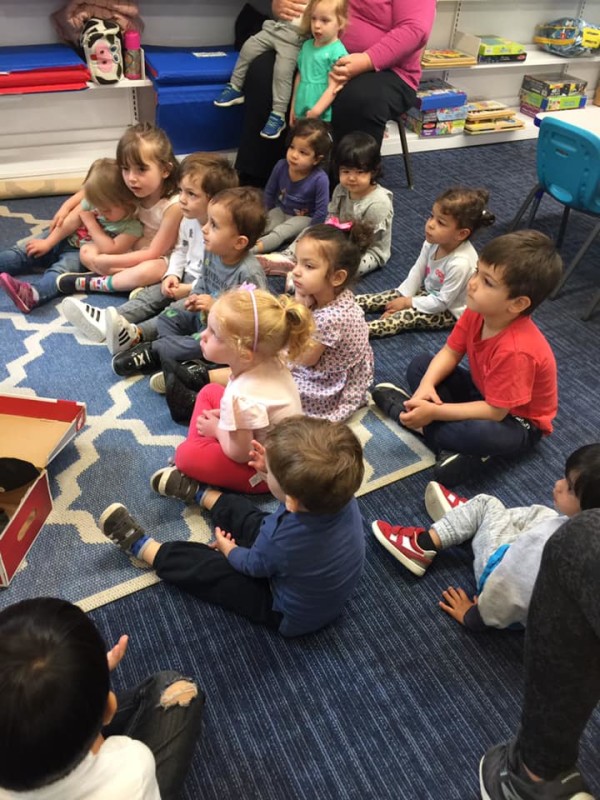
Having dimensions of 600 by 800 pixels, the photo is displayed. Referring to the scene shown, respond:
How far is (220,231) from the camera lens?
1990mm

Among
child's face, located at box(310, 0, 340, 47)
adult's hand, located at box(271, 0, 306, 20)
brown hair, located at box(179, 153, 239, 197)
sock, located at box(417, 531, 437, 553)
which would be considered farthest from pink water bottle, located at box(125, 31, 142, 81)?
sock, located at box(417, 531, 437, 553)

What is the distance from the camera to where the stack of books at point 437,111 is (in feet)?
12.2

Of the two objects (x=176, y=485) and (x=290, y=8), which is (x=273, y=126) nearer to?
(x=290, y=8)

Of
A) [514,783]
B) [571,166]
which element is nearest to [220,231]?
[571,166]

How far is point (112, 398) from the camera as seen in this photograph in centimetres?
203

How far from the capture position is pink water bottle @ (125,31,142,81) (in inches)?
120

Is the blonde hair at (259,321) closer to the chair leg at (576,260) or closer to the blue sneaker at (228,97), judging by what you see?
the chair leg at (576,260)

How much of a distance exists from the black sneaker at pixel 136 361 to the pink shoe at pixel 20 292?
46 centimetres

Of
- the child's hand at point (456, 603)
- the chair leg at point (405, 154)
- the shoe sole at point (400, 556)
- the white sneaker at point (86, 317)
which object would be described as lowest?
the child's hand at point (456, 603)

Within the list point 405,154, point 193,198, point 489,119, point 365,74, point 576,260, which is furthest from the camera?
point 489,119

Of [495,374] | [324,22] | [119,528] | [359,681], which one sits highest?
[324,22]

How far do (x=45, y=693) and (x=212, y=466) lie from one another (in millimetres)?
937

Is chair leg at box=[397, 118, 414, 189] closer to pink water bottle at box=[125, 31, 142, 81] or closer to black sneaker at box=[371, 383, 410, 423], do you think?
pink water bottle at box=[125, 31, 142, 81]

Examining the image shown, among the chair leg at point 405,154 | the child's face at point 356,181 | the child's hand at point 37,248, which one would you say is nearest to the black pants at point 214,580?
the child's hand at point 37,248
